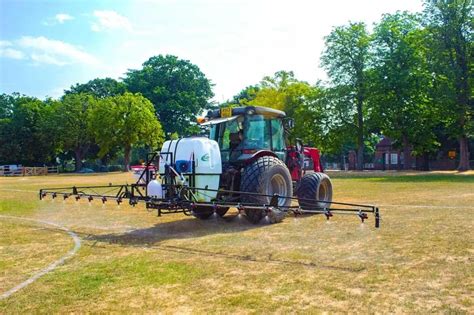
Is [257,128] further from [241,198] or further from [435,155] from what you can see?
[435,155]

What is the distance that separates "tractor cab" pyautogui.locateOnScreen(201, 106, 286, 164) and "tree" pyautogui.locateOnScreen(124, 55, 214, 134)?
2583 inches

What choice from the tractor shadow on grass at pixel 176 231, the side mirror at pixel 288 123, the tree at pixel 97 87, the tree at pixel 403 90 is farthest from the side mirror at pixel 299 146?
the tree at pixel 97 87

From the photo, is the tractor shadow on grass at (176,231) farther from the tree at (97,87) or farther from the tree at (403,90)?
the tree at (97,87)

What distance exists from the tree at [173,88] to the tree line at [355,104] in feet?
0.84

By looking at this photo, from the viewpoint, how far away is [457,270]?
631 cm

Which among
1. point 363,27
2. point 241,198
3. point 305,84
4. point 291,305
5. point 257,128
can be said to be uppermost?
point 363,27

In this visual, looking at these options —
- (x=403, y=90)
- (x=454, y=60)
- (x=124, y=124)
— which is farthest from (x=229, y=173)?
(x=124, y=124)

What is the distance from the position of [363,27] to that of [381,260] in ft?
167

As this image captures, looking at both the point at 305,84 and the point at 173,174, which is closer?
the point at 173,174

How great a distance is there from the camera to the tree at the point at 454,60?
41.2 meters

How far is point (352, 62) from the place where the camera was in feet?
170

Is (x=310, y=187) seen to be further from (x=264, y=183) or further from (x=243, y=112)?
(x=243, y=112)

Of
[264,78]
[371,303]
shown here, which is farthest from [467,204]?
[264,78]

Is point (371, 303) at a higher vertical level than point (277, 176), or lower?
lower
